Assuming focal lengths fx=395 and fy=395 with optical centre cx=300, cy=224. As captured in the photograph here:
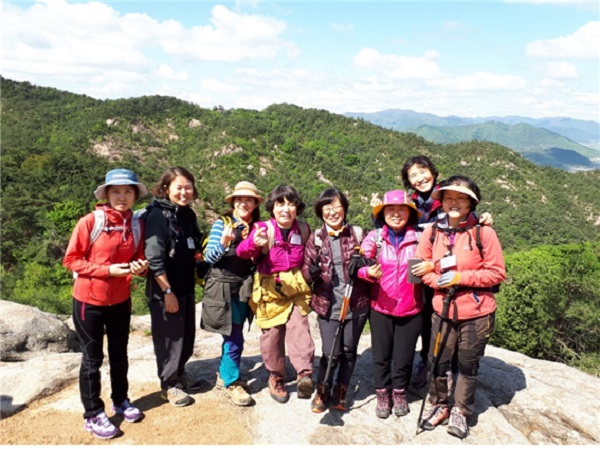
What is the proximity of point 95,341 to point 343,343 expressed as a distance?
2.64 metres

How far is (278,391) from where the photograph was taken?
190 inches

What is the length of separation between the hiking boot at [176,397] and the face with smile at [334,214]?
8.78 ft

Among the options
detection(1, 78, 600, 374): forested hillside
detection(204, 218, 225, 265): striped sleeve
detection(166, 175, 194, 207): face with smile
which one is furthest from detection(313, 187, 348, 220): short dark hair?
detection(1, 78, 600, 374): forested hillside

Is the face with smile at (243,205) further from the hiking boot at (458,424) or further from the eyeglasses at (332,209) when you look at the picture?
the hiking boot at (458,424)

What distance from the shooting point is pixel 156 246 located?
13.6 ft

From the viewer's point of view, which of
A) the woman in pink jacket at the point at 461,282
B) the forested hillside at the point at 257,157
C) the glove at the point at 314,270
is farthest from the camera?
the forested hillside at the point at 257,157

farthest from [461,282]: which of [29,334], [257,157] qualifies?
[257,157]

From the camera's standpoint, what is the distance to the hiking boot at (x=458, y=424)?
4.39 m

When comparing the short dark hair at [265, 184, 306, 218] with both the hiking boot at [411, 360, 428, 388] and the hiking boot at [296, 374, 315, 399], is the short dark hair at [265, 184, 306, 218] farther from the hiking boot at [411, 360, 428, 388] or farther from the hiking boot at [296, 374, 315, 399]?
the hiking boot at [411, 360, 428, 388]

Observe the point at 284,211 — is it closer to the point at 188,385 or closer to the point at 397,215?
the point at 397,215

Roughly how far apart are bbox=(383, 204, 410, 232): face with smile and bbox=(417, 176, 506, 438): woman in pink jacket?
0.92 ft

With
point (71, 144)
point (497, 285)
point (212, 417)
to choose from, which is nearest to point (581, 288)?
point (497, 285)

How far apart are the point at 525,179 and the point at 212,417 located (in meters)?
109

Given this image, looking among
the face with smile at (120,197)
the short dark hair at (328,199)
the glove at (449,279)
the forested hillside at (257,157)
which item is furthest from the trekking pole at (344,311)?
the forested hillside at (257,157)
